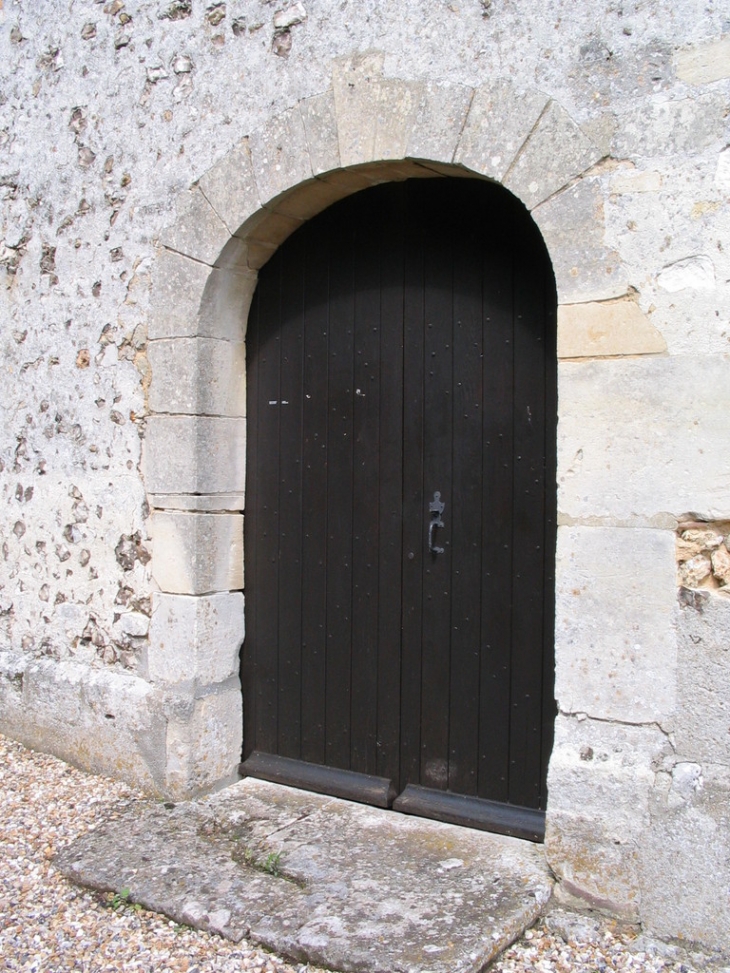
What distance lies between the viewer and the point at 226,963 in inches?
103

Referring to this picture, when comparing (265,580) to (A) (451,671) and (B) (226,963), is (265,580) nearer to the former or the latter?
(A) (451,671)

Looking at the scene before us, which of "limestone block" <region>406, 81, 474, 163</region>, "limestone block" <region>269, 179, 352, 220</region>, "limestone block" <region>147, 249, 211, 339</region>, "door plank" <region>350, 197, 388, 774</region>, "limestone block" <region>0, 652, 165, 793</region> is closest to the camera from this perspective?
"limestone block" <region>406, 81, 474, 163</region>

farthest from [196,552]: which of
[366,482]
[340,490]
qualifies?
[366,482]

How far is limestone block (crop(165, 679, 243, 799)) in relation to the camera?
145 inches

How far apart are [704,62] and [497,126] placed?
63 cm

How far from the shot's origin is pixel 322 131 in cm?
333

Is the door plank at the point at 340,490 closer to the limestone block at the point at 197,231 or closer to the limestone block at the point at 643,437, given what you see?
the limestone block at the point at 197,231

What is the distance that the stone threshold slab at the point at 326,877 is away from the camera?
2.60 meters

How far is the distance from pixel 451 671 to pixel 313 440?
1057mm

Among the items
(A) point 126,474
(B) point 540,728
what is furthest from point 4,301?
(B) point 540,728

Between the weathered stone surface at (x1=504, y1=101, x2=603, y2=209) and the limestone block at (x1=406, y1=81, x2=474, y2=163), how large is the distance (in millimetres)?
258

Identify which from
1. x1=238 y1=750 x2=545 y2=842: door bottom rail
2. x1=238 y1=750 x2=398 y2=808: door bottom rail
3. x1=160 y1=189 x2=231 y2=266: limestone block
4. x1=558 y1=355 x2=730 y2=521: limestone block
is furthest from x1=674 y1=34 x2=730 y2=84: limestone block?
x1=238 y1=750 x2=398 y2=808: door bottom rail

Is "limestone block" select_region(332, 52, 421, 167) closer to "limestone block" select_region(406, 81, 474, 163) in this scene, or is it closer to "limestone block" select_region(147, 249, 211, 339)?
"limestone block" select_region(406, 81, 474, 163)

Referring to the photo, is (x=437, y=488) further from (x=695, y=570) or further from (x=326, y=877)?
(x=326, y=877)
